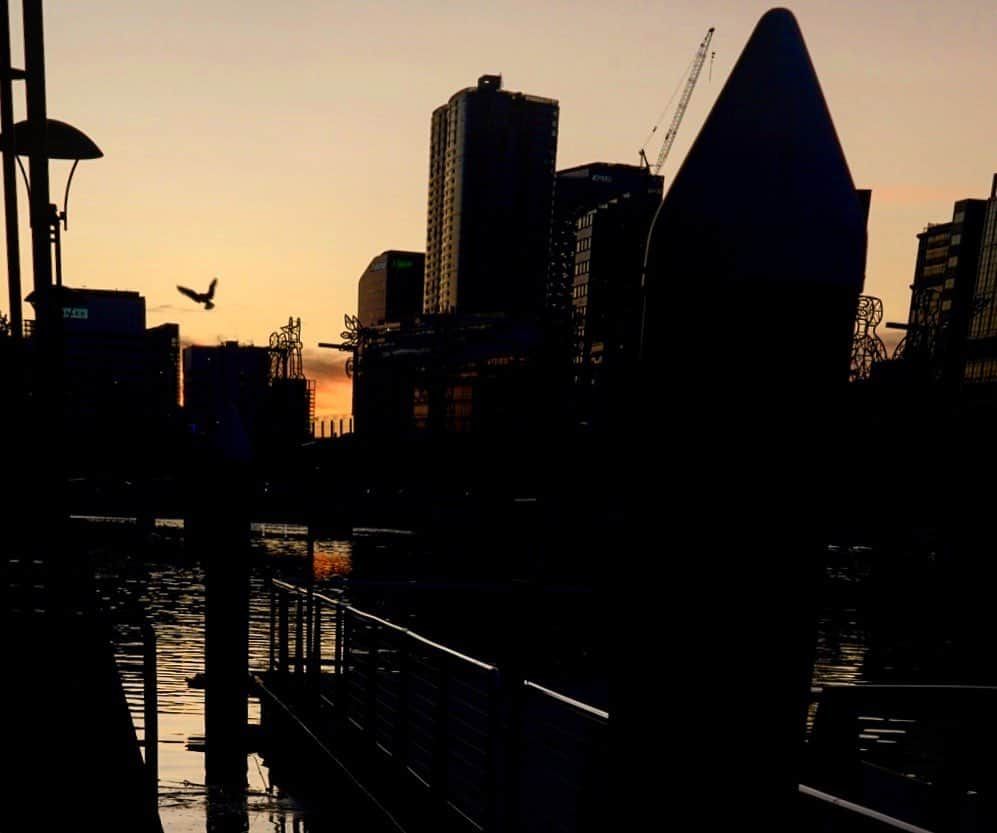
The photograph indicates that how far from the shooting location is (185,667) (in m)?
23.9

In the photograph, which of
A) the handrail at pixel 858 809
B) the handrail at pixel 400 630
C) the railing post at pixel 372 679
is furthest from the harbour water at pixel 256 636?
the handrail at pixel 858 809

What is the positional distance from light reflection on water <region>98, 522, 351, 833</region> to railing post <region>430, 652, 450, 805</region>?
2.36m

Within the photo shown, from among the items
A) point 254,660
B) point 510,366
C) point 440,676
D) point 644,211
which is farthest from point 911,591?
point 644,211

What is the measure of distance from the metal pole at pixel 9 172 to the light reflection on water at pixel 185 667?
17.2 ft

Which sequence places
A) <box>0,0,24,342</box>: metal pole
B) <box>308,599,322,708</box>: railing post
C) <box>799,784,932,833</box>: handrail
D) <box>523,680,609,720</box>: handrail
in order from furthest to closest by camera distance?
<box>0,0,24,342</box>: metal pole, <box>308,599,322,708</box>: railing post, <box>523,680,609,720</box>: handrail, <box>799,784,932,833</box>: handrail

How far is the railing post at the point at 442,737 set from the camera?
22.6 ft

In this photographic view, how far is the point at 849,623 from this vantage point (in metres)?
40.4

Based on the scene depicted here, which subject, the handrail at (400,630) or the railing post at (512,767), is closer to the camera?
the railing post at (512,767)

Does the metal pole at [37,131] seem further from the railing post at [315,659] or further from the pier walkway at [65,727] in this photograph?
A: the railing post at [315,659]

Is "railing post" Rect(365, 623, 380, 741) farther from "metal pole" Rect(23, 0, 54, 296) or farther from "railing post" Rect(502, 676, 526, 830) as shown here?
"metal pole" Rect(23, 0, 54, 296)

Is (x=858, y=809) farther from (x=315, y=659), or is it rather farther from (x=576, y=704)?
(x=315, y=659)

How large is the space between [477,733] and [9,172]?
30.4 ft

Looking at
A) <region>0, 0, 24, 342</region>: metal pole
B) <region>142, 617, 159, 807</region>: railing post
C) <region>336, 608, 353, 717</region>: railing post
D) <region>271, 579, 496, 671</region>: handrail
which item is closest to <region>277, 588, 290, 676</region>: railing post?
<region>271, 579, 496, 671</region>: handrail

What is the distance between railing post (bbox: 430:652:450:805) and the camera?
22.6 ft
